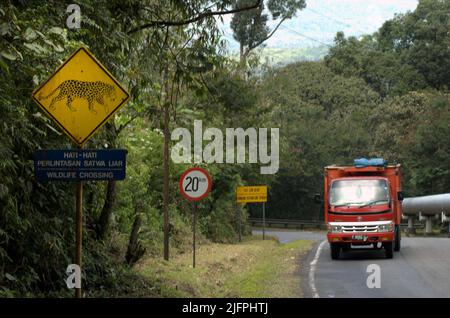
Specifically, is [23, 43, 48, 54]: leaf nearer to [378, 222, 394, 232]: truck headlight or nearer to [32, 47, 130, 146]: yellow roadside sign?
[32, 47, 130, 146]: yellow roadside sign

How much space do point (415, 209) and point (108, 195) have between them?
31985mm

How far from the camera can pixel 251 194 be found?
3578cm

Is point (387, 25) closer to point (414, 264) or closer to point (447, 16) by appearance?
point (447, 16)

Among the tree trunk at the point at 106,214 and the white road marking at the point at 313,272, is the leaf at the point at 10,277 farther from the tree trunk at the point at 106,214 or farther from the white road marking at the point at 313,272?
the white road marking at the point at 313,272

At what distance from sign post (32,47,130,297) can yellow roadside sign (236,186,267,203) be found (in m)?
25.8

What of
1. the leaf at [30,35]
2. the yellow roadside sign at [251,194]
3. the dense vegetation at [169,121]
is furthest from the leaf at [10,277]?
the yellow roadside sign at [251,194]

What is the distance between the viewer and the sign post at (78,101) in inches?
371

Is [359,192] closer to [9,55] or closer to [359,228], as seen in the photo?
[359,228]

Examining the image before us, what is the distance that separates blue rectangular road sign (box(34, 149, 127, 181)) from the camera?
367 inches

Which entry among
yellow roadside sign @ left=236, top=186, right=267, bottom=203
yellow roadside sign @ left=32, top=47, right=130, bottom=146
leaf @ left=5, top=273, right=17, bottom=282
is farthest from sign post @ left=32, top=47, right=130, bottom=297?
yellow roadside sign @ left=236, top=186, right=267, bottom=203

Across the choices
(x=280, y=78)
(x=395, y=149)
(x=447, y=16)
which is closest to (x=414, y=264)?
(x=395, y=149)

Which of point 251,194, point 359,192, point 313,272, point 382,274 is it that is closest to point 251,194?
point 251,194

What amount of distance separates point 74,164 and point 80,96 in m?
Answer: 0.96
